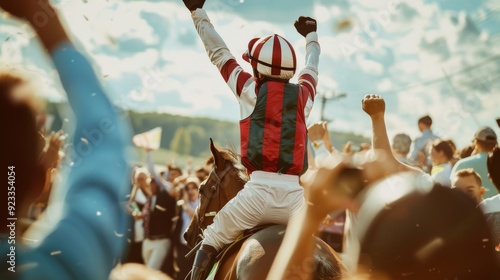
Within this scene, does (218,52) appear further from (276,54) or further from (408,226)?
(408,226)

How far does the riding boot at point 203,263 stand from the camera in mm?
3795

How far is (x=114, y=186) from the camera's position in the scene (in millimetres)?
1090

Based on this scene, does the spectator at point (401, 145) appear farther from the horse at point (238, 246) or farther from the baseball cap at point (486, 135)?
the horse at point (238, 246)

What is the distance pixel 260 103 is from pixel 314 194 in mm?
2869

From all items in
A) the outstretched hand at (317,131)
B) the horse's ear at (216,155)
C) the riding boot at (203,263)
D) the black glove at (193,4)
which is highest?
the black glove at (193,4)

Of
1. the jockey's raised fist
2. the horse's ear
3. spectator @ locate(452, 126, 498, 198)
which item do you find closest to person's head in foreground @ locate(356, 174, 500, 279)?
the jockey's raised fist

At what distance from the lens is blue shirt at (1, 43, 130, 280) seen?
1106mm

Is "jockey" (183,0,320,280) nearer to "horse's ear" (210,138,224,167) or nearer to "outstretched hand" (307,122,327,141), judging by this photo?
"horse's ear" (210,138,224,167)

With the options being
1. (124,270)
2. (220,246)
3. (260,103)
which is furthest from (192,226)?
(124,270)

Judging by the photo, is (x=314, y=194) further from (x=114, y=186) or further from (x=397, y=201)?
(x=114, y=186)

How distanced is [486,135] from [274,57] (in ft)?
10.3

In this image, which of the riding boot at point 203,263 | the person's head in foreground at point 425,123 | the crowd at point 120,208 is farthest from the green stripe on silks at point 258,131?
the person's head in foreground at point 425,123

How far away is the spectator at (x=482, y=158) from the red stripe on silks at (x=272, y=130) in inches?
103

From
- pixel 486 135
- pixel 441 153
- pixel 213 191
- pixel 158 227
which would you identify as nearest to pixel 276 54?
pixel 213 191
